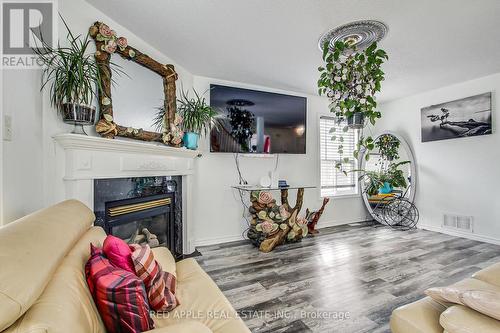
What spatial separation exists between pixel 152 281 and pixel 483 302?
133cm

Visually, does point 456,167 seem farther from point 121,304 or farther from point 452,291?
point 121,304

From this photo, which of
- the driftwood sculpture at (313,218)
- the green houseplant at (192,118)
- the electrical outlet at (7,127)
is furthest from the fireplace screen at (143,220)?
the driftwood sculpture at (313,218)

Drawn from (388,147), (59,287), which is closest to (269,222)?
(59,287)

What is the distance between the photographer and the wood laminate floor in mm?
1750

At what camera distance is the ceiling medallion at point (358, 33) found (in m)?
2.13

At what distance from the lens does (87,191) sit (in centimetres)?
180

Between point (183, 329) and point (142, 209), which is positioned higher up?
point (142, 209)

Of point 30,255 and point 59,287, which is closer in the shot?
point 30,255

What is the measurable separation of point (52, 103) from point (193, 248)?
7.26 feet

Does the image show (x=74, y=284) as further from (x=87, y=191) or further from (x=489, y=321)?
(x=489, y=321)

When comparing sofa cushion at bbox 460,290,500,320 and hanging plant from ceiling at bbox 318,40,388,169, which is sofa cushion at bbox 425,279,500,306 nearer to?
sofa cushion at bbox 460,290,500,320

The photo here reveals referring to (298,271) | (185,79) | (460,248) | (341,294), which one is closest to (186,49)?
(185,79)

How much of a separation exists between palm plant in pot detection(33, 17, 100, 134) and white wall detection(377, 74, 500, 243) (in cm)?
492

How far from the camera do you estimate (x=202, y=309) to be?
118 cm
